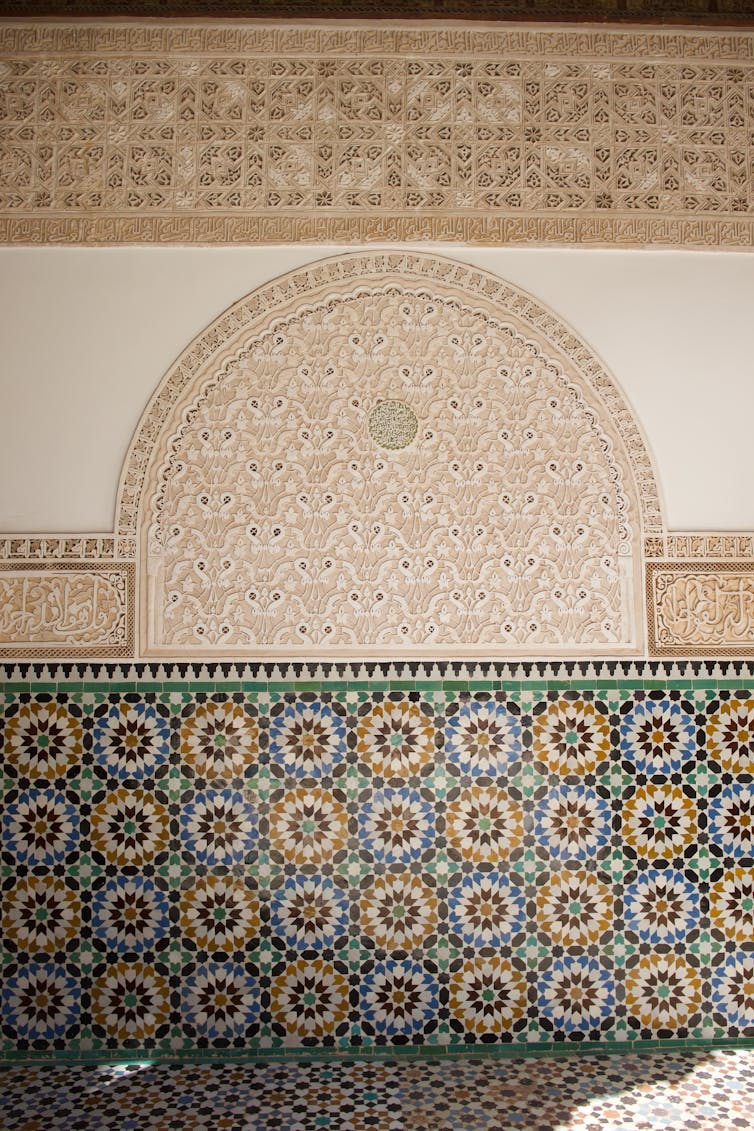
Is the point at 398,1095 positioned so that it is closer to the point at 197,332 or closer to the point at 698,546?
the point at 698,546

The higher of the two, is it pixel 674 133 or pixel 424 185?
pixel 674 133

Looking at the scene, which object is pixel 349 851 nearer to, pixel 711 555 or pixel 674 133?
pixel 711 555

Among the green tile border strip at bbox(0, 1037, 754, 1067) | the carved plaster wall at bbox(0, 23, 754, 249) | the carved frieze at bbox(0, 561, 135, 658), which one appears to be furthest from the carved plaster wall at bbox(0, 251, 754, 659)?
the green tile border strip at bbox(0, 1037, 754, 1067)

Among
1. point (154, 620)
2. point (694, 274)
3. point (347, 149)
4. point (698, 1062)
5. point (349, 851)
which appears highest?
point (347, 149)

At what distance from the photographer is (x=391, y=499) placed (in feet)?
7.97

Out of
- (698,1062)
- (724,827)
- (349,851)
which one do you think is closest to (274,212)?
(349,851)

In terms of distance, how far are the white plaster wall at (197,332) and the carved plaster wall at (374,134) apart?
0.07m

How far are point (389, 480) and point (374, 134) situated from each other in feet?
3.14

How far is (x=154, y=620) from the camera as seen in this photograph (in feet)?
7.80

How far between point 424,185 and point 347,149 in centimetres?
23

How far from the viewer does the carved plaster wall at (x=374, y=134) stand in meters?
2.49

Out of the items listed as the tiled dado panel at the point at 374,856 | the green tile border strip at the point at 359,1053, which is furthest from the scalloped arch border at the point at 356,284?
the green tile border strip at the point at 359,1053

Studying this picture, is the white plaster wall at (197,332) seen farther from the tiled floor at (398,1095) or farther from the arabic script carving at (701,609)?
the tiled floor at (398,1095)

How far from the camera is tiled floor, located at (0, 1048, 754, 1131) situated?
6.34 feet
